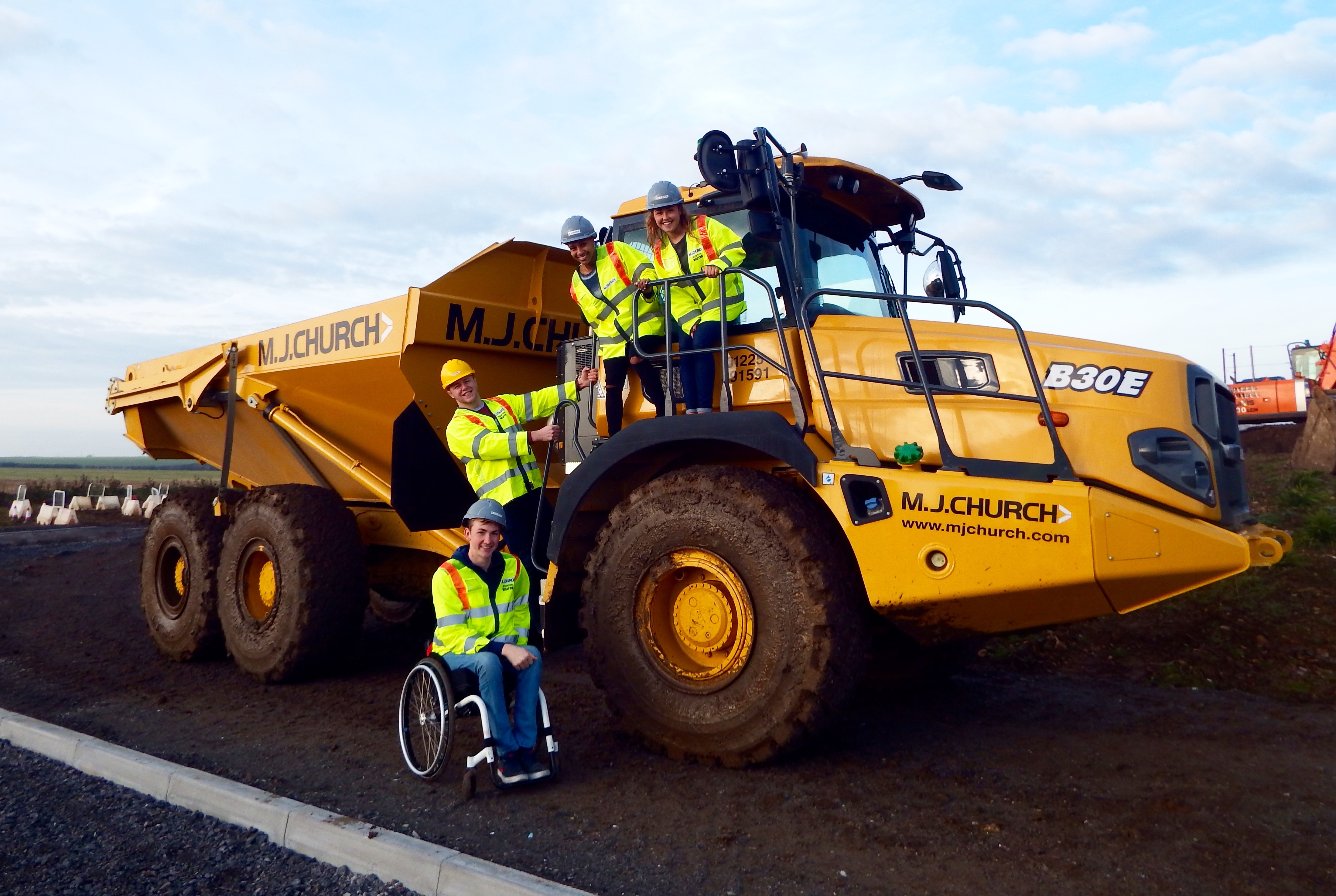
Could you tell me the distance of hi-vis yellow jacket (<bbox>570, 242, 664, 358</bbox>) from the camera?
513 cm

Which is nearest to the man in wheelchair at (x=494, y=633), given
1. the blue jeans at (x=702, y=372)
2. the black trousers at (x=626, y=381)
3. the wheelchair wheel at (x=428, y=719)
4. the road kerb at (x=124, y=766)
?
the wheelchair wheel at (x=428, y=719)

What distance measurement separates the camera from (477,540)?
4.50 meters

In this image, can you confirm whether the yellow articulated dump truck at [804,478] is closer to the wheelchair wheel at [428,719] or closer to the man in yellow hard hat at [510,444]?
the man in yellow hard hat at [510,444]

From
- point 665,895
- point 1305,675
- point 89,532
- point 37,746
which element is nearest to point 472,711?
point 665,895

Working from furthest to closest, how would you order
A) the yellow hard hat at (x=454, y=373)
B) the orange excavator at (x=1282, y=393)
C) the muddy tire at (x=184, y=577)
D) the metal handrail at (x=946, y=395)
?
the orange excavator at (x=1282, y=393) < the muddy tire at (x=184, y=577) < the yellow hard hat at (x=454, y=373) < the metal handrail at (x=946, y=395)

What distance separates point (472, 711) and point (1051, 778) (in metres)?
2.60

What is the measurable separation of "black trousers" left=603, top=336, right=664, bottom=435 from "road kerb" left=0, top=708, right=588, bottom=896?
7.52 ft

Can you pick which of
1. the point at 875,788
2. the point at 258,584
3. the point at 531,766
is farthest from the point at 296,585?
the point at 875,788

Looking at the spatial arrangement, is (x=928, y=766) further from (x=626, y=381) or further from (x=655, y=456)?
(x=626, y=381)

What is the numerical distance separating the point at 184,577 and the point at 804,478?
580 centimetres

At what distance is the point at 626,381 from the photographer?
17.5 feet

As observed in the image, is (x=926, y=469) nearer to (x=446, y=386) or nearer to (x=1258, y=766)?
(x=1258, y=766)

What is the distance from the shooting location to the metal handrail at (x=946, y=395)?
3979 millimetres

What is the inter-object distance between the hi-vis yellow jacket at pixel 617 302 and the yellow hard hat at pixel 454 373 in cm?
86
